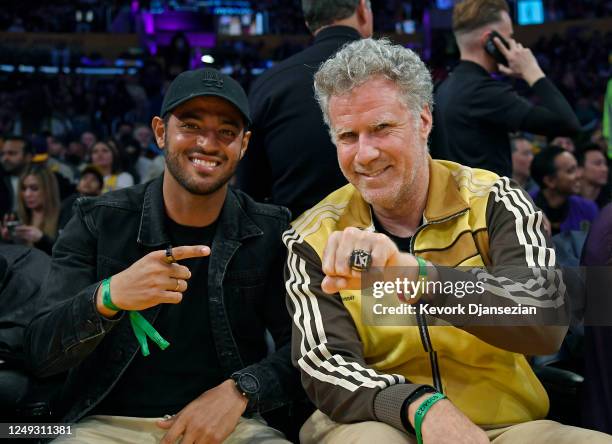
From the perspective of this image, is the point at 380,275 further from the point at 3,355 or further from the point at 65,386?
the point at 3,355

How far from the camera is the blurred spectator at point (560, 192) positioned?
4.71m

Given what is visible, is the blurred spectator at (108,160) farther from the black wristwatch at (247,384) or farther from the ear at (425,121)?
the ear at (425,121)

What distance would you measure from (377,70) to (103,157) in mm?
5089

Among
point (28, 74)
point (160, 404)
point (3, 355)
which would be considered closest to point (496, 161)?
point (160, 404)

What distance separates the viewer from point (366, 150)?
1.88 meters

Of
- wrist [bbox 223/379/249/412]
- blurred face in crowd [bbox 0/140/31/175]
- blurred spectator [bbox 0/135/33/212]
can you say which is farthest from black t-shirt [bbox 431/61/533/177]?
blurred face in crowd [bbox 0/140/31/175]

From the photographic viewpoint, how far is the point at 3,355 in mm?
2174

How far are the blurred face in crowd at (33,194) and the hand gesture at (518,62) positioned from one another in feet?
9.82

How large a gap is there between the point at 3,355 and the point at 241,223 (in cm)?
75

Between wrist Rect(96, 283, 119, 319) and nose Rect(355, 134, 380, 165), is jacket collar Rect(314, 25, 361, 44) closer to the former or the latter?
nose Rect(355, 134, 380, 165)

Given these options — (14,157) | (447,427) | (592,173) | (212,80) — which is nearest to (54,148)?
(14,157)

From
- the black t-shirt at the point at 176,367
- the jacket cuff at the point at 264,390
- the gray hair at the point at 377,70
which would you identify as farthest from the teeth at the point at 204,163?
the jacket cuff at the point at 264,390

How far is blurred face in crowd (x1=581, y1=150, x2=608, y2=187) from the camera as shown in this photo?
588 centimetres

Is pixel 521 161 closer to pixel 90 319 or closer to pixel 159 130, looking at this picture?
pixel 159 130
